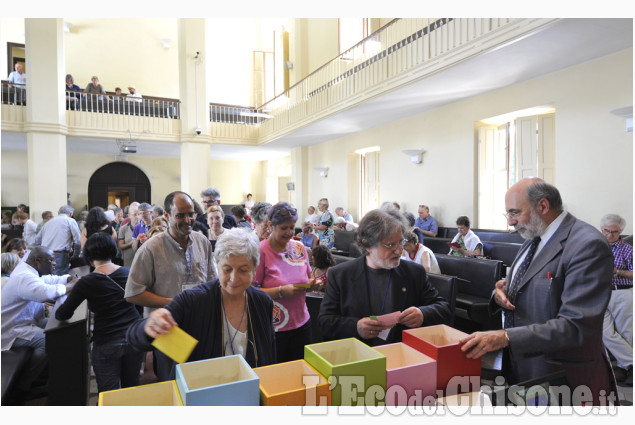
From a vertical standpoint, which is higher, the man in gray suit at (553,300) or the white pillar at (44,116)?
the white pillar at (44,116)

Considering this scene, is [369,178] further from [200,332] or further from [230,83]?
[200,332]

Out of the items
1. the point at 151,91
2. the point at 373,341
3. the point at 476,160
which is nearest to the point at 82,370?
the point at 373,341

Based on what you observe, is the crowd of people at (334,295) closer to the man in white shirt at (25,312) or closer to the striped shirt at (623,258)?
the man in white shirt at (25,312)

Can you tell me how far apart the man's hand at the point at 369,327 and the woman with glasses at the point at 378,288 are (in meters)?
0.08

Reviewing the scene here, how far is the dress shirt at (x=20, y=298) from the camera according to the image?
A: 331cm

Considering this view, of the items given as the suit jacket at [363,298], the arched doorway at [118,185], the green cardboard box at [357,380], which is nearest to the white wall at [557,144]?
the suit jacket at [363,298]

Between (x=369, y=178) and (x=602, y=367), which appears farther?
(x=369, y=178)

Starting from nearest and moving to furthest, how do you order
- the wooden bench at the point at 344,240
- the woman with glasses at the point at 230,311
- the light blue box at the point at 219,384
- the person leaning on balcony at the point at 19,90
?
the light blue box at the point at 219,384 → the woman with glasses at the point at 230,311 → the wooden bench at the point at 344,240 → the person leaning on balcony at the point at 19,90

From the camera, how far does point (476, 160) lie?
7855 millimetres

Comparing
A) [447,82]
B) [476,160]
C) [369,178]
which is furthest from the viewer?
[369,178]

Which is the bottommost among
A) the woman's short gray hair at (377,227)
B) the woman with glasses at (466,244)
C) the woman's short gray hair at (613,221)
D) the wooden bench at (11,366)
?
the wooden bench at (11,366)

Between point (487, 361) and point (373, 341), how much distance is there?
2397mm

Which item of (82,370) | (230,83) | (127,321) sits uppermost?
(230,83)

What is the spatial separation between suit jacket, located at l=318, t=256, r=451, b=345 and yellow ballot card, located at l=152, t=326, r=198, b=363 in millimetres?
783
